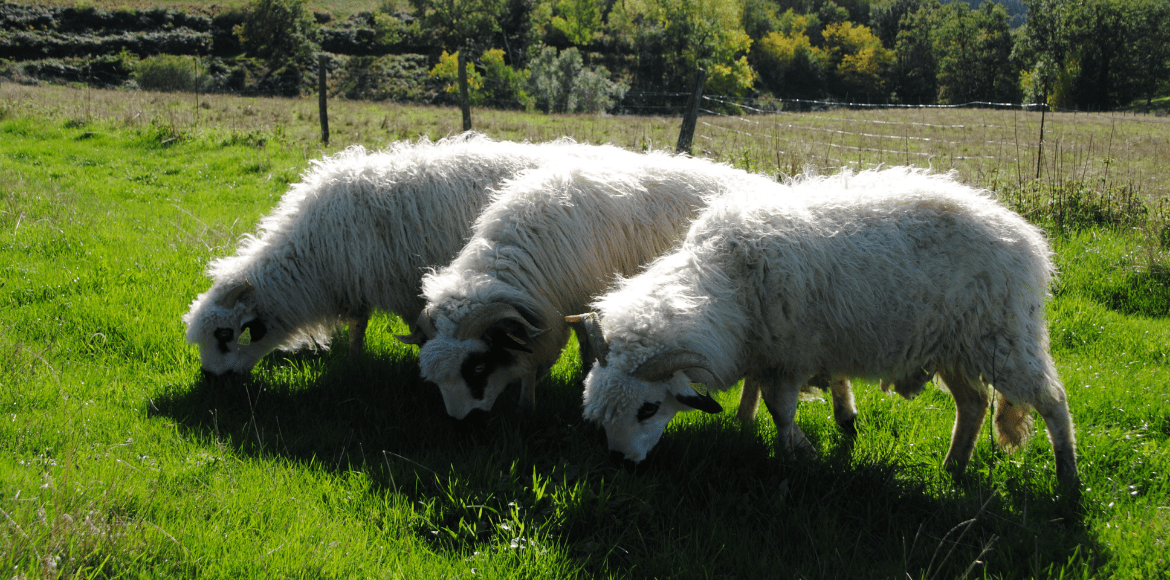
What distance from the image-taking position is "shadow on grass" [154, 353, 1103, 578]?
9.48 ft

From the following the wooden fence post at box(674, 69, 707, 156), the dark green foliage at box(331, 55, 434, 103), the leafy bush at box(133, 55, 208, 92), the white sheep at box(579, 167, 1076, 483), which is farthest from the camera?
the dark green foliage at box(331, 55, 434, 103)

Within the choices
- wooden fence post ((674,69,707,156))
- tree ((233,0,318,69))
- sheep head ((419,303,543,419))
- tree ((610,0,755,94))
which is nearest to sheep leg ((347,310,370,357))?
sheep head ((419,303,543,419))

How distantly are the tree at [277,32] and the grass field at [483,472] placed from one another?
2551 inches

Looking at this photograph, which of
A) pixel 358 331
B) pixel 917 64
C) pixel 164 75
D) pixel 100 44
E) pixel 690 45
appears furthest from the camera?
pixel 917 64

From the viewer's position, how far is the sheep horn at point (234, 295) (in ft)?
15.1

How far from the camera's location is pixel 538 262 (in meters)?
4.26

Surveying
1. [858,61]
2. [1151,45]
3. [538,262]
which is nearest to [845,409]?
[538,262]

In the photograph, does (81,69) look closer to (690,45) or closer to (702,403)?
(690,45)

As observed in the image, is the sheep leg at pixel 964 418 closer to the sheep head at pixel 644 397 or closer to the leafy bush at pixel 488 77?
the sheep head at pixel 644 397

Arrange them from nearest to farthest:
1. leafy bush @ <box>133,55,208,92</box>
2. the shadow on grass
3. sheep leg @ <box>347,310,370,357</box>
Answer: the shadow on grass, sheep leg @ <box>347,310,370,357</box>, leafy bush @ <box>133,55,208,92</box>

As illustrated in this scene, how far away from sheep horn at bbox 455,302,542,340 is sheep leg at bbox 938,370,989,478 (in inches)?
103

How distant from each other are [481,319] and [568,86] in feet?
151

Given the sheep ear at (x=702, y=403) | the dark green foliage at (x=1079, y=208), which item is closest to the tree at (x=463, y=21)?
the dark green foliage at (x=1079, y=208)

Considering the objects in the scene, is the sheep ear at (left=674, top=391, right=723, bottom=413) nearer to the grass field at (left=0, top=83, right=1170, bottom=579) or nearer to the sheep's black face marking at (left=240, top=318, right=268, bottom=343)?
the grass field at (left=0, top=83, right=1170, bottom=579)
